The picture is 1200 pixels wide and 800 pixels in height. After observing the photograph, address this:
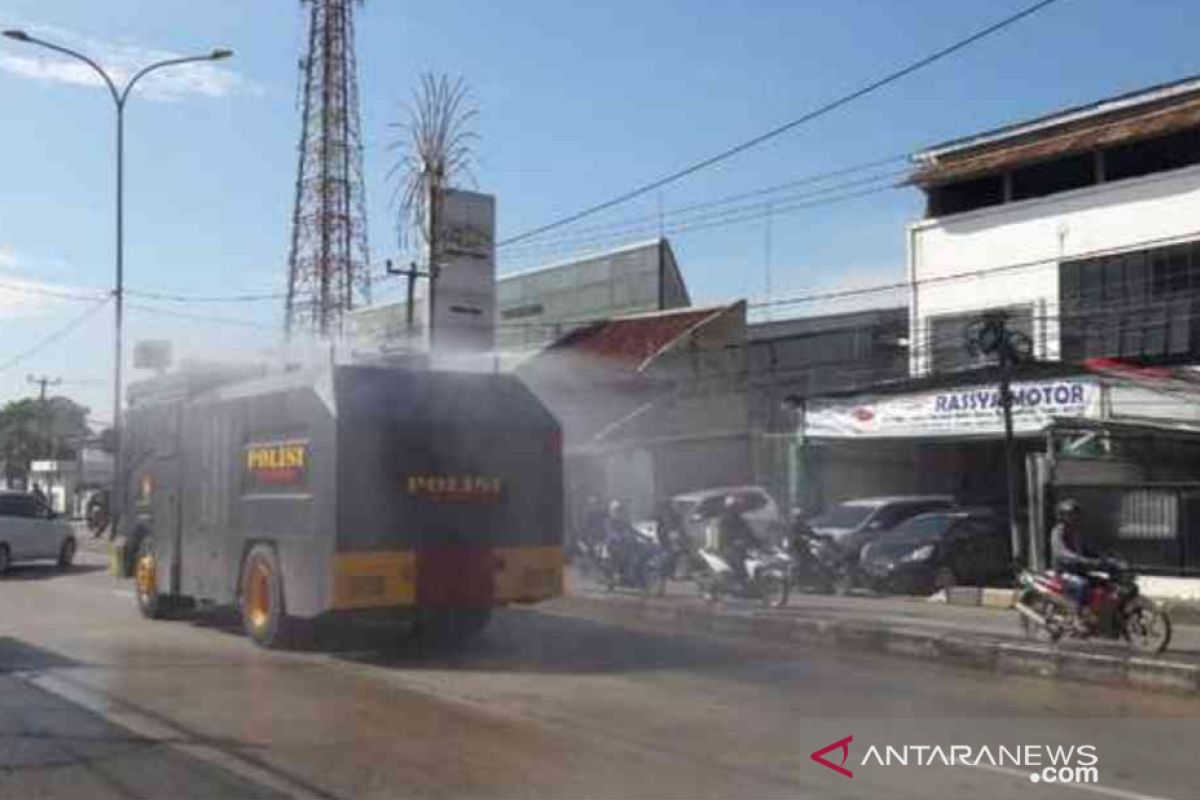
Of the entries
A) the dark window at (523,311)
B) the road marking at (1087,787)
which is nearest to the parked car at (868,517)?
the road marking at (1087,787)

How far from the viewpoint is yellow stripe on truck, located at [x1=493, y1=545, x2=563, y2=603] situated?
47.9 ft

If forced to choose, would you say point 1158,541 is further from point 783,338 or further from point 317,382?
point 783,338

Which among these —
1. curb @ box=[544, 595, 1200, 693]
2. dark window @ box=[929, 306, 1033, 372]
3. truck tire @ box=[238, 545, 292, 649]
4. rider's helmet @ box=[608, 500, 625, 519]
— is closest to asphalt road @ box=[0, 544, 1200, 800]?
truck tire @ box=[238, 545, 292, 649]

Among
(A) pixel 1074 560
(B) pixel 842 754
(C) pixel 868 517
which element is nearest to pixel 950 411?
(C) pixel 868 517

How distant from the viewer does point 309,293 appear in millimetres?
46562

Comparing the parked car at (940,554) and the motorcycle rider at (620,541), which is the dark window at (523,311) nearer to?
the motorcycle rider at (620,541)

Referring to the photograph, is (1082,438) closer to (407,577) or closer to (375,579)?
(407,577)

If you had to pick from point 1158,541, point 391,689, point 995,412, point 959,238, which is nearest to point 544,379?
point 959,238

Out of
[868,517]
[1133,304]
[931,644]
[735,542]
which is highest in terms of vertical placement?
[1133,304]

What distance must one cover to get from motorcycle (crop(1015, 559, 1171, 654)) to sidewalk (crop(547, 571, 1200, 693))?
195mm

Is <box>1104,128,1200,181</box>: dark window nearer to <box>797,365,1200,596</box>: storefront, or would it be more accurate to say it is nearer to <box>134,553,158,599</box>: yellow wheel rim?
<box>797,365,1200,596</box>: storefront

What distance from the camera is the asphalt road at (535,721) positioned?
8180 millimetres

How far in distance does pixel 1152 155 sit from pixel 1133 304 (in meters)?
2.92

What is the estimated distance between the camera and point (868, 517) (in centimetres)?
2411
